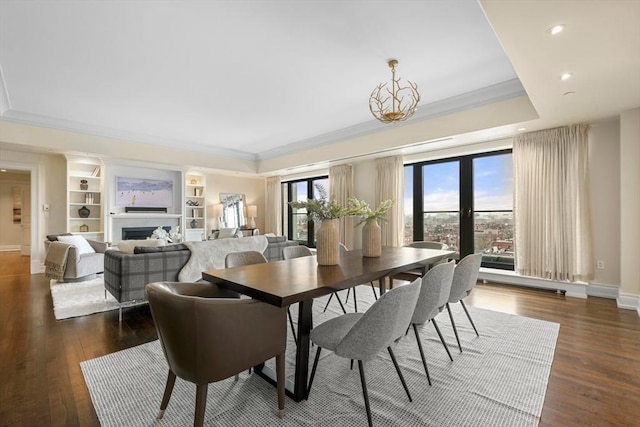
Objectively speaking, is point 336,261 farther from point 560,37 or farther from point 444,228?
point 444,228

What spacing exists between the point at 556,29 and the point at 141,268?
4.19 m

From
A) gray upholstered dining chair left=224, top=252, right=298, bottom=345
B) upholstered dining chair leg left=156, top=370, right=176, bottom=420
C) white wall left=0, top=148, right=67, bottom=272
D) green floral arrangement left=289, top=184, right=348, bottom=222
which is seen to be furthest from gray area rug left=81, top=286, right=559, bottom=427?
white wall left=0, top=148, right=67, bottom=272

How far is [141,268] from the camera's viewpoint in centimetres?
319

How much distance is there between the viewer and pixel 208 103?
440 cm

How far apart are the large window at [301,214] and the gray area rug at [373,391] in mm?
5557

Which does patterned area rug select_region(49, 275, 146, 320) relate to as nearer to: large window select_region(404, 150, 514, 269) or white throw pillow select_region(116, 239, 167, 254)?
white throw pillow select_region(116, 239, 167, 254)

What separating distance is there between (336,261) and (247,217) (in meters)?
6.73

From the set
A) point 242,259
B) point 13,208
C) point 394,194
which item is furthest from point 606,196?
point 13,208

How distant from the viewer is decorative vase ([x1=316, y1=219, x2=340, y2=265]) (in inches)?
88.0

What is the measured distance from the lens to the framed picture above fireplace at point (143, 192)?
21.6 feet

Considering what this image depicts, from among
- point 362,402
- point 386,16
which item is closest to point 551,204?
point 386,16

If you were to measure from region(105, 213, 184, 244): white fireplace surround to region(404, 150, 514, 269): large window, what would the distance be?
5611 mm

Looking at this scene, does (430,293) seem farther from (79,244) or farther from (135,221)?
(135,221)

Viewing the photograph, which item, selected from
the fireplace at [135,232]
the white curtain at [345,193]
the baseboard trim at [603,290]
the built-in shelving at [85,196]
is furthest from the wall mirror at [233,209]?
the baseboard trim at [603,290]
